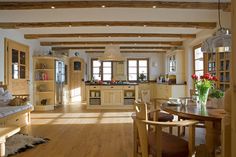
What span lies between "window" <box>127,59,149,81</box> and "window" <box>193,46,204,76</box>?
4690 millimetres

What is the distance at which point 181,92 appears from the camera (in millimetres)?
8914

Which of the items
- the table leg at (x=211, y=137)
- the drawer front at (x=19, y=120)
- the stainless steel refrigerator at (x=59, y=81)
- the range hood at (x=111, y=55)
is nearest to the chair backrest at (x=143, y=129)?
the table leg at (x=211, y=137)

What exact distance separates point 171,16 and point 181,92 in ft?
13.0

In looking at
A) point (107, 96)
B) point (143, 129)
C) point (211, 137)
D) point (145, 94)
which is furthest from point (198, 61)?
point (143, 129)

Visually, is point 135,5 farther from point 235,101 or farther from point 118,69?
point 118,69

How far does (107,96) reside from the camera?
854cm

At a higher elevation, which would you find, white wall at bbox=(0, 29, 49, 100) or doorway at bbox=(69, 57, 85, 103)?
white wall at bbox=(0, 29, 49, 100)

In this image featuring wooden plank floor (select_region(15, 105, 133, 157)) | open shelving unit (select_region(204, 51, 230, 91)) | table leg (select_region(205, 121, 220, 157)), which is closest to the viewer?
table leg (select_region(205, 121, 220, 157))

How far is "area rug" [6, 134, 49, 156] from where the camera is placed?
371cm

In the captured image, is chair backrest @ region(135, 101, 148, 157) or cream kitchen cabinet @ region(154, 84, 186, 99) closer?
chair backrest @ region(135, 101, 148, 157)

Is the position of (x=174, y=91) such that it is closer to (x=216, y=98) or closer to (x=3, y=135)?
(x=216, y=98)

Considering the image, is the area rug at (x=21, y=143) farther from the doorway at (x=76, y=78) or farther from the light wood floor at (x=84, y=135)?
the doorway at (x=76, y=78)

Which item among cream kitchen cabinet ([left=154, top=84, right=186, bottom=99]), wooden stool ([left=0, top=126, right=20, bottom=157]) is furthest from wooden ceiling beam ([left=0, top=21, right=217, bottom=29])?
wooden stool ([left=0, top=126, right=20, bottom=157])

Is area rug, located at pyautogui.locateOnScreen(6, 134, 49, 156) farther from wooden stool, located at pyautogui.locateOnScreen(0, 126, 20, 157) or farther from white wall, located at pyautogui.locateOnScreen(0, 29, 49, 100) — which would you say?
white wall, located at pyautogui.locateOnScreen(0, 29, 49, 100)
